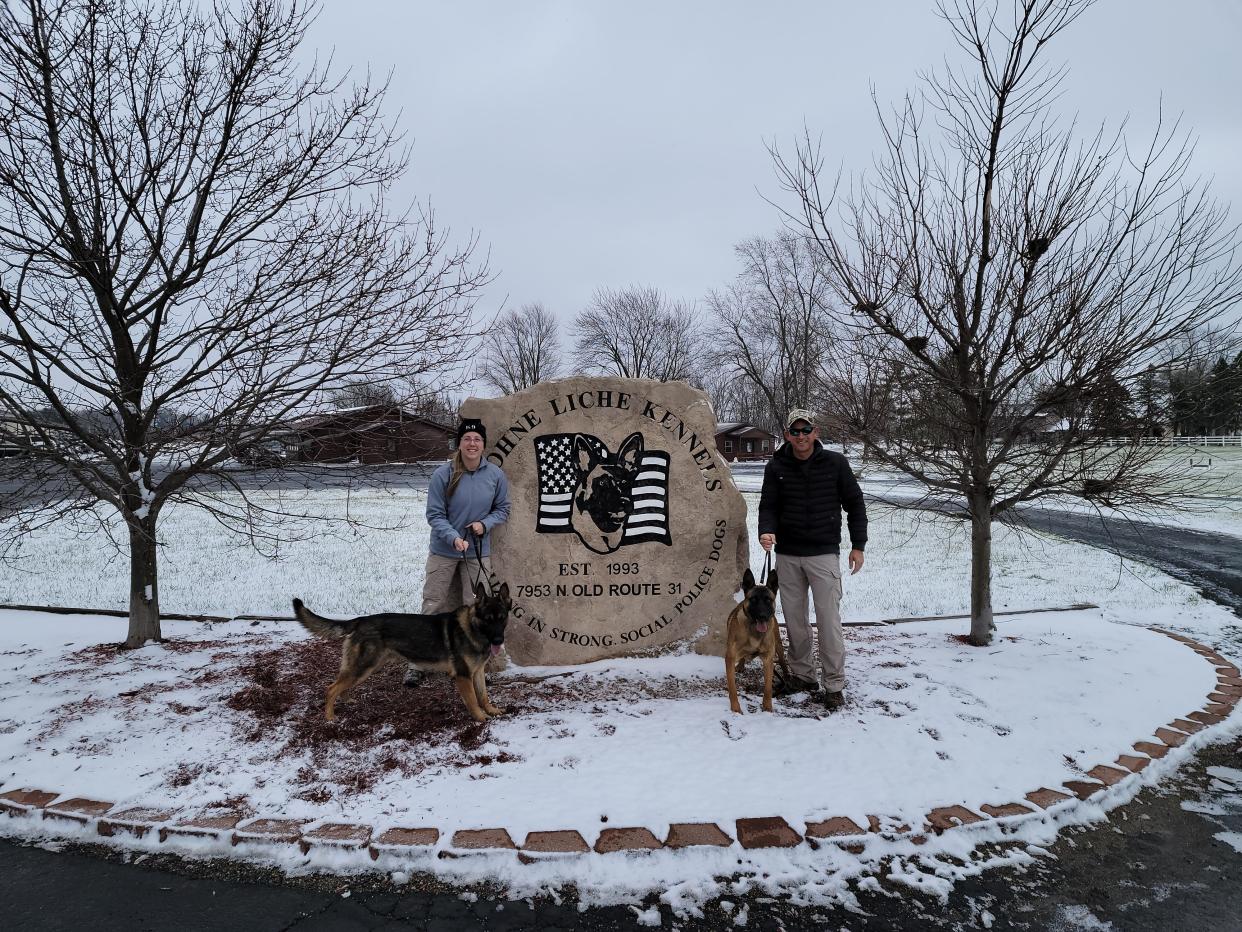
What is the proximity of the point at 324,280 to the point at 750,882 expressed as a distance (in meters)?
5.35

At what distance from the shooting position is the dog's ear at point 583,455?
18.1 ft

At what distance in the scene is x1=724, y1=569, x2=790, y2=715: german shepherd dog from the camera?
4281 mm

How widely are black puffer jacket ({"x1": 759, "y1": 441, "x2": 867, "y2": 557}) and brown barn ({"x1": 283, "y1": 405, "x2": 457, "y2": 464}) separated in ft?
9.18

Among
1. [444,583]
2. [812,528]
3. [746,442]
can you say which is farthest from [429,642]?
[746,442]

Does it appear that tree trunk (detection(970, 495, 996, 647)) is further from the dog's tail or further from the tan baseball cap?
the dog's tail

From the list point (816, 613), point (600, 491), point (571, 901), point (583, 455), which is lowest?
point (571, 901)

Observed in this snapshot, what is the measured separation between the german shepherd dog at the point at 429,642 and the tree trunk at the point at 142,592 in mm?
2529

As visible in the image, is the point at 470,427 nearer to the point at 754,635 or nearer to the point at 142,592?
the point at 754,635

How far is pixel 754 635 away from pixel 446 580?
2415mm

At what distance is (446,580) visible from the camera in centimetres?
500

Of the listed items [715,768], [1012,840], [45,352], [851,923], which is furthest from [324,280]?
[1012,840]

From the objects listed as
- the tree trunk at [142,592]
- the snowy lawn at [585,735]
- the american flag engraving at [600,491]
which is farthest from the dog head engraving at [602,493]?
the tree trunk at [142,592]

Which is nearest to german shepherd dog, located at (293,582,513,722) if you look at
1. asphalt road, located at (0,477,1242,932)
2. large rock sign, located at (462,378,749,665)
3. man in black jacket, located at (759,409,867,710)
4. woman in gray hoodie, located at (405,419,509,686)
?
woman in gray hoodie, located at (405,419,509,686)

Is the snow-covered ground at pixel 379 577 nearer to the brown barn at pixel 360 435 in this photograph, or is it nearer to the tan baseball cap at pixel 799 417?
the brown barn at pixel 360 435
